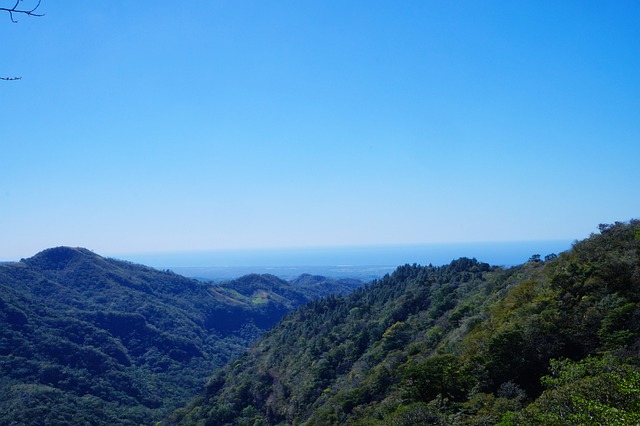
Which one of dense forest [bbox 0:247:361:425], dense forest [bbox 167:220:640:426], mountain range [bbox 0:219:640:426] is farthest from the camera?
dense forest [bbox 0:247:361:425]

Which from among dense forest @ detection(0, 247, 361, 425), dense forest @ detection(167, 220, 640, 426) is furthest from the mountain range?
dense forest @ detection(0, 247, 361, 425)

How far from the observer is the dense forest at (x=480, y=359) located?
567 inches

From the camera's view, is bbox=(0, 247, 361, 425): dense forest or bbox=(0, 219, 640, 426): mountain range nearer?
bbox=(0, 219, 640, 426): mountain range

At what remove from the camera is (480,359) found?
20.4 metres

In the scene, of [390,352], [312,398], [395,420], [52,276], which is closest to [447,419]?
A: [395,420]

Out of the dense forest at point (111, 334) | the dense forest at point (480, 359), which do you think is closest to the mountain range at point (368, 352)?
the dense forest at point (480, 359)

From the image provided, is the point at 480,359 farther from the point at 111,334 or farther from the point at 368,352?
the point at 111,334

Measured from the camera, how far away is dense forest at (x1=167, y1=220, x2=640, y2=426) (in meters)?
14.4

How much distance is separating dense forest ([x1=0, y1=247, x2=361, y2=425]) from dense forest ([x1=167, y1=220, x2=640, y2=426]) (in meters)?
24.1

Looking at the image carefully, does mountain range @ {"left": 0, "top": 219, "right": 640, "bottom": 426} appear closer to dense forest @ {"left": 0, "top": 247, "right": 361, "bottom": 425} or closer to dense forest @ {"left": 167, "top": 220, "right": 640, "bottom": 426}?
dense forest @ {"left": 167, "top": 220, "right": 640, "bottom": 426}

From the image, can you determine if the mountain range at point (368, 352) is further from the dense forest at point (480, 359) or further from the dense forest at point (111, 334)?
the dense forest at point (111, 334)

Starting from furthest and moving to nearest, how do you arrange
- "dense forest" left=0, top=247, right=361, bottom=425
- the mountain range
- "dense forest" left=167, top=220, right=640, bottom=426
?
"dense forest" left=0, top=247, right=361, bottom=425 → the mountain range → "dense forest" left=167, top=220, right=640, bottom=426

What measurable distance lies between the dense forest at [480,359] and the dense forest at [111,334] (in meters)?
24.1

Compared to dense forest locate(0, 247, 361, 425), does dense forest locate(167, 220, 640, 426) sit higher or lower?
higher
